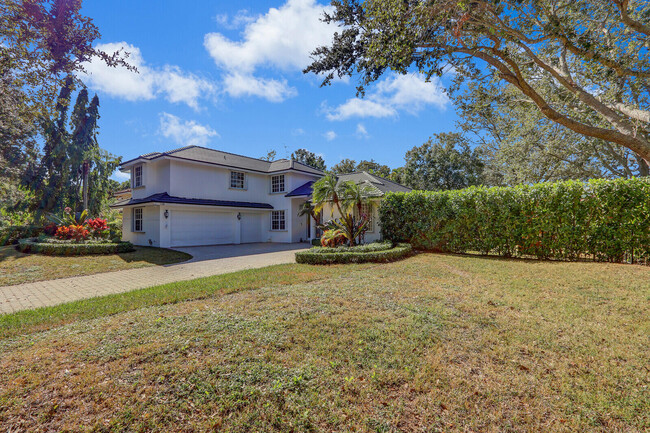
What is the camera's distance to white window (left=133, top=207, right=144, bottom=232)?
18.6 m

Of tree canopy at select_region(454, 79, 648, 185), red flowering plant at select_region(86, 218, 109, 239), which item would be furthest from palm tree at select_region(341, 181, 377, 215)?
red flowering plant at select_region(86, 218, 109, 239)

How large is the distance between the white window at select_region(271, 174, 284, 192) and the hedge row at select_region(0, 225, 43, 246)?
14.8 metres

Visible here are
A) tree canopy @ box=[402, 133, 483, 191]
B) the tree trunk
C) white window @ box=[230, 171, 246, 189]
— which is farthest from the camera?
tree canopy @ box=[402, 133, 483, 191]

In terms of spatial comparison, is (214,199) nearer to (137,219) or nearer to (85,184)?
(137,219)

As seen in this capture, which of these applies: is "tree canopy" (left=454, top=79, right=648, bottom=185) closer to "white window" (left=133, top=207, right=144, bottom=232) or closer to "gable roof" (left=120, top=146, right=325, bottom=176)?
"gable roof" (left=120, top=146, right=325, bottom=176)

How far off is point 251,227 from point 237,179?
3602 mm

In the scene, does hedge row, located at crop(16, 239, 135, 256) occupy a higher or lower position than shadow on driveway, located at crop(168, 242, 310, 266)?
higher

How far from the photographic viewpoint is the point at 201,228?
1841 centimetres

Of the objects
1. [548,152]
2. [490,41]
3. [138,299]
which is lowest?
[138,299]

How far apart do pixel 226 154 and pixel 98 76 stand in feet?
54.3

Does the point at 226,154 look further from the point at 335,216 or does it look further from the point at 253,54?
the point at 253,54

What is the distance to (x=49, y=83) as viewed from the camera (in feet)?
18.2

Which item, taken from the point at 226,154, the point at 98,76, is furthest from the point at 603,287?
the point at 226,154

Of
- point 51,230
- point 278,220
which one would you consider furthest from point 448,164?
point 51,230
